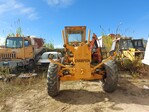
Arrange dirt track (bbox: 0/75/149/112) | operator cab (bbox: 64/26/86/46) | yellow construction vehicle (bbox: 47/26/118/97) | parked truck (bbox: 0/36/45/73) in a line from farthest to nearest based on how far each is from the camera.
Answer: parked truck (bbox: 0/36/45/73)
operator cab (bbox: 64/26/86/46)
yellow construction vehicle (bbox: 47/26/118/97)
dirt track (bbox: 0/75/149/112)

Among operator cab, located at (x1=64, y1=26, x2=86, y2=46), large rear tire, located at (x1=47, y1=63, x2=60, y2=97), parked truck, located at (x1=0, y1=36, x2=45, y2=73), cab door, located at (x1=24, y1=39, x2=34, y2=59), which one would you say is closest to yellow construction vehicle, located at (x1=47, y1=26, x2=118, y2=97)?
large rear tire, located at (x1=47, y1=63, x2=60, y2=97)

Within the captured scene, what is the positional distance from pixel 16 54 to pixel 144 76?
6.95m

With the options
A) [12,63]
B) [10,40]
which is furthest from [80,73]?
[10,40]

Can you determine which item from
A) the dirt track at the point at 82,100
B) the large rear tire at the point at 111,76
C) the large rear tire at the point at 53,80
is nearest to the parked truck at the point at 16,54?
the dirt track at the point at 82,100

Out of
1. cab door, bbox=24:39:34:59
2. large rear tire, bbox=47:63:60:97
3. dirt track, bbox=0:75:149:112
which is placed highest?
cab door, bbox=24:39:34:59

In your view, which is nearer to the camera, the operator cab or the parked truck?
the operator cab

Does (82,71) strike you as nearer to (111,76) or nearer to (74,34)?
(111,76)

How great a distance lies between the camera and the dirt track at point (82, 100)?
4.79m

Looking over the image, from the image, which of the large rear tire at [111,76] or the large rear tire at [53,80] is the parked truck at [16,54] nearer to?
the large rear tire at [53,80]

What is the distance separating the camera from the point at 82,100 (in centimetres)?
541

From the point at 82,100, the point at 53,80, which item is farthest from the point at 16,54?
the point at 82,100

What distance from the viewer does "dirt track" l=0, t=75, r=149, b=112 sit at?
4.79 metres

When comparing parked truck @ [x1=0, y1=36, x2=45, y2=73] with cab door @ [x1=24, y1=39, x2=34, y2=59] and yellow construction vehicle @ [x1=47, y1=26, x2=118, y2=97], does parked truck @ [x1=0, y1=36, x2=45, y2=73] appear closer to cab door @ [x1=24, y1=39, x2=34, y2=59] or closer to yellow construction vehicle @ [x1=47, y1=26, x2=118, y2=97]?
cab door @ [x1=24, y1=39, x2=34, y2=59]

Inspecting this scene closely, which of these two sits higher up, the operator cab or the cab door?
the operator cab
